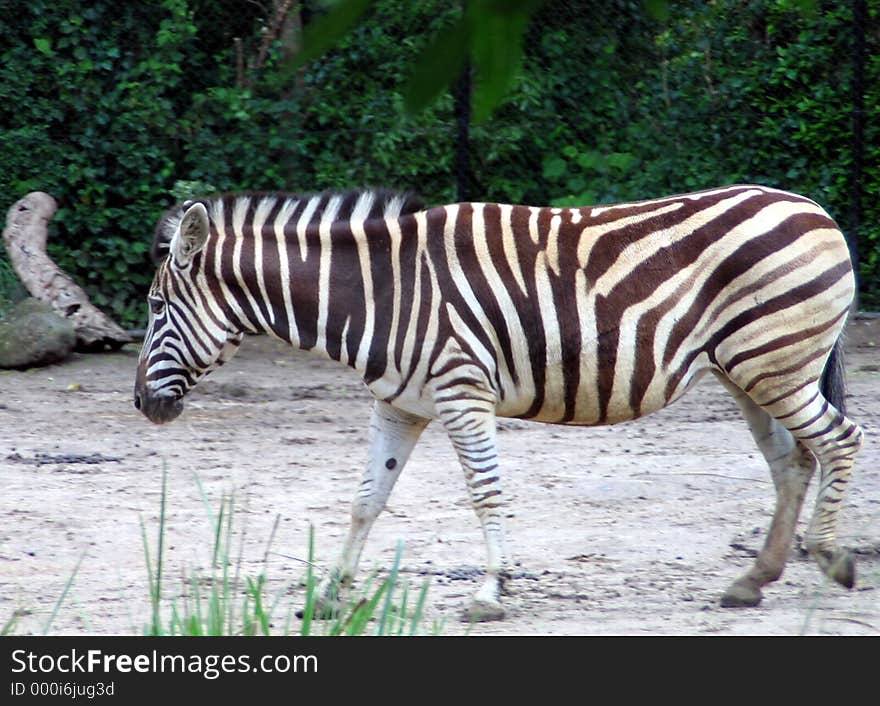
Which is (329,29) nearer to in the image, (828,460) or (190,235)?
(190,235)

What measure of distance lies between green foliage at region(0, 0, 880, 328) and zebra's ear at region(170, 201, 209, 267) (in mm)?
4919

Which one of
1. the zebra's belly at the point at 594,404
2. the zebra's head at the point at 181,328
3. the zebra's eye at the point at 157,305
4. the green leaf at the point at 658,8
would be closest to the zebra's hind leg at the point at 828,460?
the zebra's belly at the point at 594,404

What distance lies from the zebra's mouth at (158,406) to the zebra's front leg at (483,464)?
→ 121cm

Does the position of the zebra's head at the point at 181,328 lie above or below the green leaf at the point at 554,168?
below

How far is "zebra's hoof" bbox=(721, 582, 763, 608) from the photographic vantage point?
15.5ft

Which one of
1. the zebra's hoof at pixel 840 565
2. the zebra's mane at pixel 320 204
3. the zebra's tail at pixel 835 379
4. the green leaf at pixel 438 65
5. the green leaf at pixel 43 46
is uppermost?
the green leaf at pixel 43 46

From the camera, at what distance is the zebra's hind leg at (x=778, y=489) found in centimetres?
478

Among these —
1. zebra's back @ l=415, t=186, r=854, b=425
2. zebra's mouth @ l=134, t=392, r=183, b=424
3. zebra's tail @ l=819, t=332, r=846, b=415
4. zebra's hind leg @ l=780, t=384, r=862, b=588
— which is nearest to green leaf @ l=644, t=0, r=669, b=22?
zebra's back @ l=415, t=186, r=854, b=425

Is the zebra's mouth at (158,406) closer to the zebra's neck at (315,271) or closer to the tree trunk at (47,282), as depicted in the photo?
the zebra's neck at (315,271)

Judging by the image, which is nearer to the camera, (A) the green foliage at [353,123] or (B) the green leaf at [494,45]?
(B) the green leaf at [494,45]

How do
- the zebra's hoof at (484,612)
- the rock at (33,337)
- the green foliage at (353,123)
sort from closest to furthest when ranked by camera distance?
1. the zebra's hoof at (484,612)
2. the rock at (33,337)
3. the green foliage at (353,123)

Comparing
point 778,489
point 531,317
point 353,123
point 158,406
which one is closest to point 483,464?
point 531,317

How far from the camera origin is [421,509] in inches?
241

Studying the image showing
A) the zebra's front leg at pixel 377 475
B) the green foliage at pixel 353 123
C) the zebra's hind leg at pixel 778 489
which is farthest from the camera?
the green foliage at pixel 353 123
